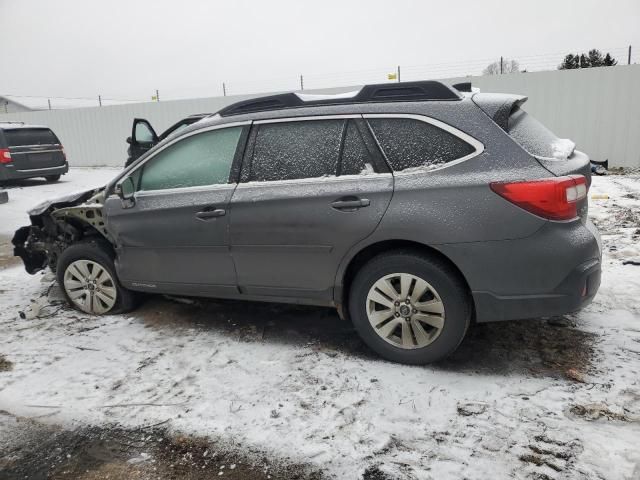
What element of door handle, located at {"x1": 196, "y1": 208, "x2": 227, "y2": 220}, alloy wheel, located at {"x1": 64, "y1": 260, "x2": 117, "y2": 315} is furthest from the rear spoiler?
alloy wheel, located at {"x1": 64, "y1": 260, "x2": 117, "y2": 315}

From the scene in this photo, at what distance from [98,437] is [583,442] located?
245 cm

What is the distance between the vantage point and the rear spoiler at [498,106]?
291 cm

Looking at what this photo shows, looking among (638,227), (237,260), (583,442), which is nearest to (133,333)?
(237,260)

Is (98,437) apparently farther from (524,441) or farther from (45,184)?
(45,184)

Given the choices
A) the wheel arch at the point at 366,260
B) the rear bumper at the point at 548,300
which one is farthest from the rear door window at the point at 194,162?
the rear bumper at the point at 548,300

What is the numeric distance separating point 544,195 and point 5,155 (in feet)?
42.4

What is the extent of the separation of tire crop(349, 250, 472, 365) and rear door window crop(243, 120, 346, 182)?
731 mm

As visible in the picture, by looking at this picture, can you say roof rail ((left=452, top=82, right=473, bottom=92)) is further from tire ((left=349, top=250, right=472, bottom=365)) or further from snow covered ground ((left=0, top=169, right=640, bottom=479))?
snow covered ground ((left=0, top=169, right=640, bottom=479))

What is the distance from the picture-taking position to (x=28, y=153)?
40.7ft

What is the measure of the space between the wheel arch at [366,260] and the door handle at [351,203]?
25cm

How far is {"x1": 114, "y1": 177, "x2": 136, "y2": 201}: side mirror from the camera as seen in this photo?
3.87 metres

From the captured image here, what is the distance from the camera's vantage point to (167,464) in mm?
2396

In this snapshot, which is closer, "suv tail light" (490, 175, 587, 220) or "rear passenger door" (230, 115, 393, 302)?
"suv tail light" (490, 175, 587, 220)

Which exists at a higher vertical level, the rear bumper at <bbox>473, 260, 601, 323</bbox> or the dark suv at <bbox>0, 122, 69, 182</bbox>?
the dark suv at <bbox>0, 122, 69, 182</bbox>
